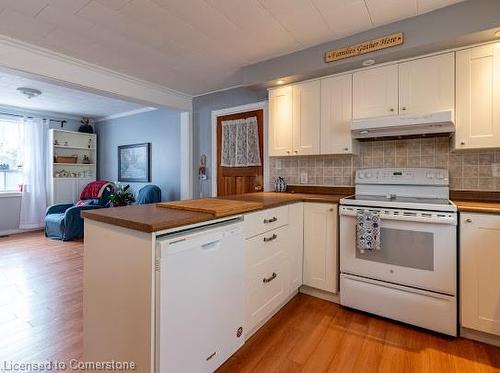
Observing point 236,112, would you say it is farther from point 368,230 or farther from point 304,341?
point 304,341

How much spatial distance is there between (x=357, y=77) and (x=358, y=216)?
1.26 metres

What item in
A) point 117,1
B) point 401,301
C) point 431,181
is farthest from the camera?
point 431,181

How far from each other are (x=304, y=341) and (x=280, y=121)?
6.66 feet

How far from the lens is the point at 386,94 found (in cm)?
225

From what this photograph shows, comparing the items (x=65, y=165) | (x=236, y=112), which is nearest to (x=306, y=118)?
(x=236, y=112)

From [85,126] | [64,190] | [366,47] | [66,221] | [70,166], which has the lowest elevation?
[66,221]

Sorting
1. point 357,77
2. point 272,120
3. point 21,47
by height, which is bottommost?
point 272,120

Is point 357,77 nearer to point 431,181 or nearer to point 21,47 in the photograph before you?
point 431,181

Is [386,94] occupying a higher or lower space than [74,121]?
lower

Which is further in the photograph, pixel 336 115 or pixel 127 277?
pixel 336 115

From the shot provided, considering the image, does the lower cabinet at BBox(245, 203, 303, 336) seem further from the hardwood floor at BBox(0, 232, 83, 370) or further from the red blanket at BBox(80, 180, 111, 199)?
the red blanket at BBox(80, 180, 111, 199)

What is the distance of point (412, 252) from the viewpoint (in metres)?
1.92

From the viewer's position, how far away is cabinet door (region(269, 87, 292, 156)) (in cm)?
280

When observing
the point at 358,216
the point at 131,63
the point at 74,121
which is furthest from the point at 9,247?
the point at 358,216
